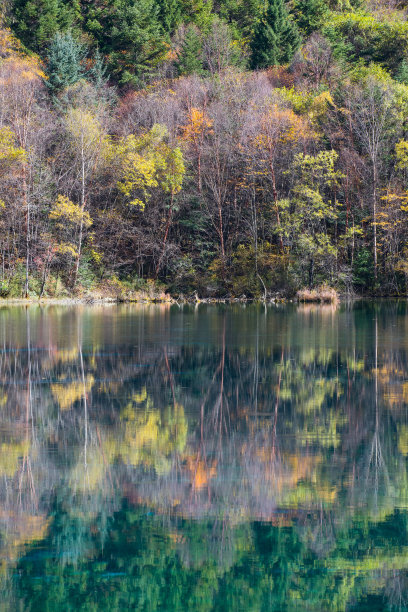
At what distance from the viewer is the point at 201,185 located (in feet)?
200

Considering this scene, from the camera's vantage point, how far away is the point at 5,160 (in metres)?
52.8

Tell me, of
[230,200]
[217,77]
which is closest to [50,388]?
[230,200]

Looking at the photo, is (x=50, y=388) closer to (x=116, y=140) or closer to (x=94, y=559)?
(x=94, y=559)

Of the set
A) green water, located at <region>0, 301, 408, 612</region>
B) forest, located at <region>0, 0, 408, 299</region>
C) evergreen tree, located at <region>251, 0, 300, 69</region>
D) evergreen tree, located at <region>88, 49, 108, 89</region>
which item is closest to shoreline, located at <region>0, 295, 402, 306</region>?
forest, located at <region>0, 0, 408, 299</region>

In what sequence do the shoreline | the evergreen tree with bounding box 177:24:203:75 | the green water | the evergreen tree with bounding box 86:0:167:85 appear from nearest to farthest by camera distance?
the green water < the shoreline < the evergreen tree with bounding box 86:0:167:85 < the evergreen tree with bounding box 177:24:203:75

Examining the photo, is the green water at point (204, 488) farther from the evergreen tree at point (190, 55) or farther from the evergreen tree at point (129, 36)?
the evergreen tree at point (129, 36)

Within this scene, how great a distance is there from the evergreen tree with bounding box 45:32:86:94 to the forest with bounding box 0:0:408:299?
0.13 m

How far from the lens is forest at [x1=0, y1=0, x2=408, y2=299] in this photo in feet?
184

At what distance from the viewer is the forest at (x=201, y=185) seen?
56.1 meters

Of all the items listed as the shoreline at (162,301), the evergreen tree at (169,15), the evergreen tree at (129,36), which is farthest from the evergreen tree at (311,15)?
the shoreline at (162,301)

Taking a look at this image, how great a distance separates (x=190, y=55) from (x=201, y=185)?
18.1m

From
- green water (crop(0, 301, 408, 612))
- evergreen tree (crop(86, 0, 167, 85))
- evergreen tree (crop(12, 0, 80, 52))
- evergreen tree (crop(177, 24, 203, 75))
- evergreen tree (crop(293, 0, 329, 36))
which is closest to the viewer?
green water (crop(0, 301, 408, 612))

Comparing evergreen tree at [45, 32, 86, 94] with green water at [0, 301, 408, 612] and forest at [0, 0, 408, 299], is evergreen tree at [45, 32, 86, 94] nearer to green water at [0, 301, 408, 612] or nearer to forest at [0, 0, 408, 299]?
forest at [0, 0, 408, 299]

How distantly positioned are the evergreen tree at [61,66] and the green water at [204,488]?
165 feet
